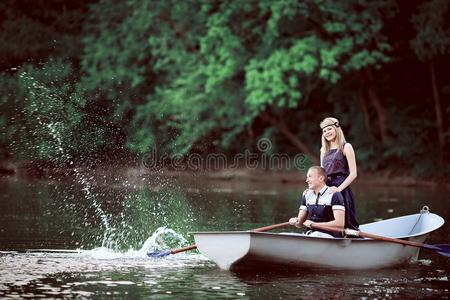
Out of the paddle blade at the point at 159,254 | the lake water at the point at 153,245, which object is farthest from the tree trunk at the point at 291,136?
the paddle blade at the point at 159,254

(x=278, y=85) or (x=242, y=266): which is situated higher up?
(x=278, y=85)

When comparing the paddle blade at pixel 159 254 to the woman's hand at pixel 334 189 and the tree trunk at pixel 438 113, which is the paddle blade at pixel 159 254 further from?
the tree trunk at pixel 438 113

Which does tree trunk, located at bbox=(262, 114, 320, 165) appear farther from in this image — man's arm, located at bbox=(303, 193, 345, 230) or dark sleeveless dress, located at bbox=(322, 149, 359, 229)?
man's arm, located at bbox=(303, 193, 345, 230)

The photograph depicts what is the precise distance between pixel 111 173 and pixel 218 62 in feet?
25.8

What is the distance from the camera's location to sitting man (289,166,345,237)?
12.5 metres

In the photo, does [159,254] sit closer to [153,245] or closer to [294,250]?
[153,245]

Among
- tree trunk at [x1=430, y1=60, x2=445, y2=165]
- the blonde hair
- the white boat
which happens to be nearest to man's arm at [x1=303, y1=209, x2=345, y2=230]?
the white boat

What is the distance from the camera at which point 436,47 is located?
1227 inches

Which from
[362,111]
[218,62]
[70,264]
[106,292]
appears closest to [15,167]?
[218,62]

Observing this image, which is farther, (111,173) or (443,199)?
(111,173)

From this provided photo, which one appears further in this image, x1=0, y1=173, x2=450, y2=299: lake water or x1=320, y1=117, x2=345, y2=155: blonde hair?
x1=320, y1=117, x2=345, y2=155: blonde hair

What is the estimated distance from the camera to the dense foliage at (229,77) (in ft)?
101

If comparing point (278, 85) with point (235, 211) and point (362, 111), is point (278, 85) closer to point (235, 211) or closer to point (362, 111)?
point (362, 111)

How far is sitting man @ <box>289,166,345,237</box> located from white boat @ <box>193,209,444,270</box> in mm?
323
